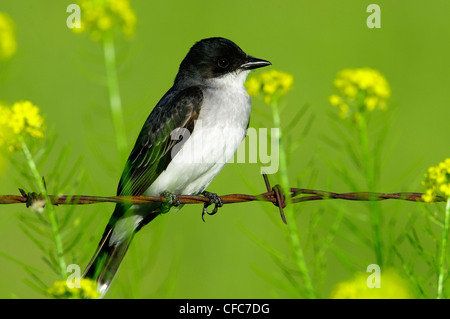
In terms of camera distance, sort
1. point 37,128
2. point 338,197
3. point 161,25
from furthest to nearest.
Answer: point 161,25
point 338,197
point 37,128

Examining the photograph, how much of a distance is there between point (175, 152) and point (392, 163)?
5.24m

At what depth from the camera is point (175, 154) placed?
540 cm

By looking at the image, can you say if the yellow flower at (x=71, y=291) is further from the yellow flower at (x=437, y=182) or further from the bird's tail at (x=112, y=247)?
the bird's tail at (x=112, y=247)

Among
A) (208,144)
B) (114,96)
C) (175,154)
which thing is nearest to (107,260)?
(175,154)

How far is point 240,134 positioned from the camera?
5.50 m

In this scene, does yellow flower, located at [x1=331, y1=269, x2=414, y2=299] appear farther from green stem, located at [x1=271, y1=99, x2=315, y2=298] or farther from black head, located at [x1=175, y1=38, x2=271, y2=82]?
black head, located at [x1=175, y1=38, x2=271, y2=82]

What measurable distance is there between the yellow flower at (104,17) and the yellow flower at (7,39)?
2.68ft

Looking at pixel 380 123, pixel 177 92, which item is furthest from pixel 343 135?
pixel 177 92

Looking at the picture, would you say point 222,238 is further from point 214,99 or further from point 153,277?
point 214,99

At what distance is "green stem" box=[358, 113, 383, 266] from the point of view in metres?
3.59

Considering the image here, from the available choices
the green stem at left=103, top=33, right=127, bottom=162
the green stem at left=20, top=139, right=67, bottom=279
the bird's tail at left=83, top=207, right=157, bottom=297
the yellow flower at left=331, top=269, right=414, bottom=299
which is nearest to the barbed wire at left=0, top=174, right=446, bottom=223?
the green stem at left=20, top=139, right=67, bottom=279

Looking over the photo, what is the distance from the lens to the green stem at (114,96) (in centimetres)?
423

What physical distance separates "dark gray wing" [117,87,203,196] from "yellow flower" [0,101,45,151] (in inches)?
71.4

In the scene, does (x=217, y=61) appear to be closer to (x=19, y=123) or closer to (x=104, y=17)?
(x=104, y=17)
